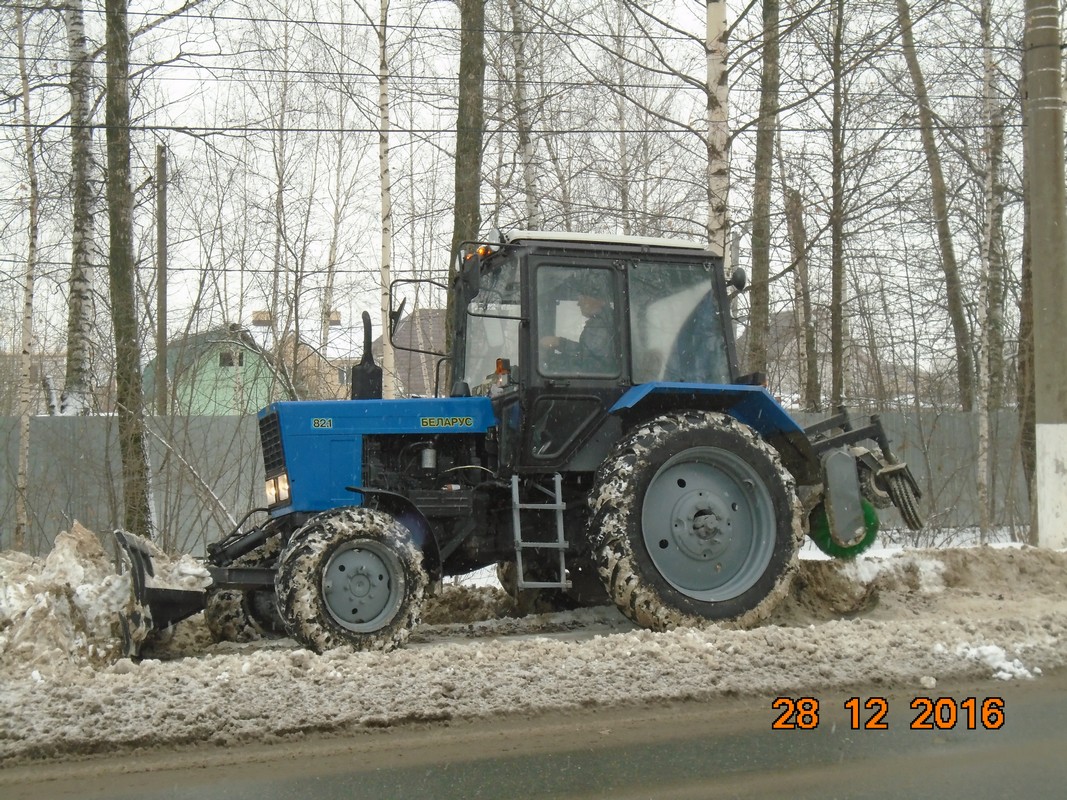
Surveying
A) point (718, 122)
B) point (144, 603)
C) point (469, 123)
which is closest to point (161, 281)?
point (469, 123)

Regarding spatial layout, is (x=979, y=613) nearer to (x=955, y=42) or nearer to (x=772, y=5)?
(x=772, y=5)

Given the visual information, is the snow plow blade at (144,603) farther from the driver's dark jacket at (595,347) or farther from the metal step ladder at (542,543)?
the driver's dark jacket at (595,347)

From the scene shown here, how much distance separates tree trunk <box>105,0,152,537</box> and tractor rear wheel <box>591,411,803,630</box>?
7380 mm

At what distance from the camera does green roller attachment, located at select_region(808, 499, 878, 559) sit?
7.23 metres

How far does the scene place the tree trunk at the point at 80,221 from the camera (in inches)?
531

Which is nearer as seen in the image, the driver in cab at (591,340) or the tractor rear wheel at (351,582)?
the tractor rear wheel at (351,582)

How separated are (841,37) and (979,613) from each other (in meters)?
10.5

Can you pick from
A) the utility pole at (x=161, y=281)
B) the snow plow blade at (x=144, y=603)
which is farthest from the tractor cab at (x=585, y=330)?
the utility pole at (x=161, y=281)

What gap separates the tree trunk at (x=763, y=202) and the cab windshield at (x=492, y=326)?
21.4ft

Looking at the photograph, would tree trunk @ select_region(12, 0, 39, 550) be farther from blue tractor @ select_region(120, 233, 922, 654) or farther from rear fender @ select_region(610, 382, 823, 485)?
rear fender @ select_region(610, 382, 823, 485)

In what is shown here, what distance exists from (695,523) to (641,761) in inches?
105
